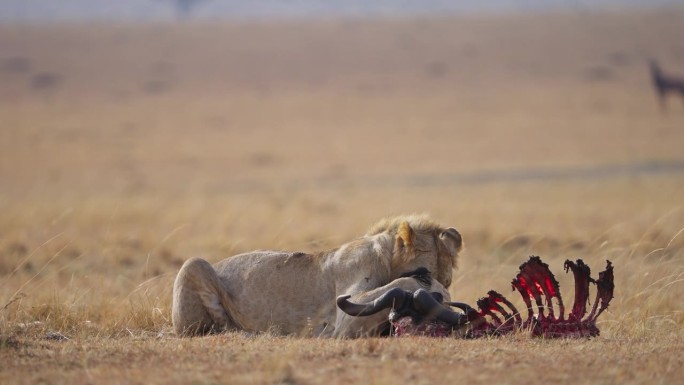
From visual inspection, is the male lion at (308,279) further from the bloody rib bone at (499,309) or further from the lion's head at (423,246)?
the bloody rib bone at (499,309)

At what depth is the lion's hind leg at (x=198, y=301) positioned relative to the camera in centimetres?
798

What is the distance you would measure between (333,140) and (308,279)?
1606 inches

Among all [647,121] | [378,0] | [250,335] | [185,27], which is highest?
[378,0]

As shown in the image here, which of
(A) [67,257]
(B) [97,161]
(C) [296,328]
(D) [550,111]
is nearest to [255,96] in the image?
(D) [550,111]

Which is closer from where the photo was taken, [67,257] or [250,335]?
[250,335]

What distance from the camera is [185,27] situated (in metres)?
92.1

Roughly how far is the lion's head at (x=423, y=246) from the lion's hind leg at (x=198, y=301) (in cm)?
144

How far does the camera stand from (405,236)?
298 inches

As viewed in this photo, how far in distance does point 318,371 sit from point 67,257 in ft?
29.8

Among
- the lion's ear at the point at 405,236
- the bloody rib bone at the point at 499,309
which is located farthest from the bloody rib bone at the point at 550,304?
the lion's ear at the point at 405,236

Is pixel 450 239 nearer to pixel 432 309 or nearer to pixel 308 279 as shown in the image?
pixel 432 309

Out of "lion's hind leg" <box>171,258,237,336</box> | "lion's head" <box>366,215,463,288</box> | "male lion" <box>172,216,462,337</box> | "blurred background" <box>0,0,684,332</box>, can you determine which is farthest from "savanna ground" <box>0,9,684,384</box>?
"lion's head" <box>366,215,463,288</box>

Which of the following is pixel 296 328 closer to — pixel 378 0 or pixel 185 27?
pixel 185 27

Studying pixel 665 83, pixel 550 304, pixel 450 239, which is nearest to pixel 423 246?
pixel 450 239
